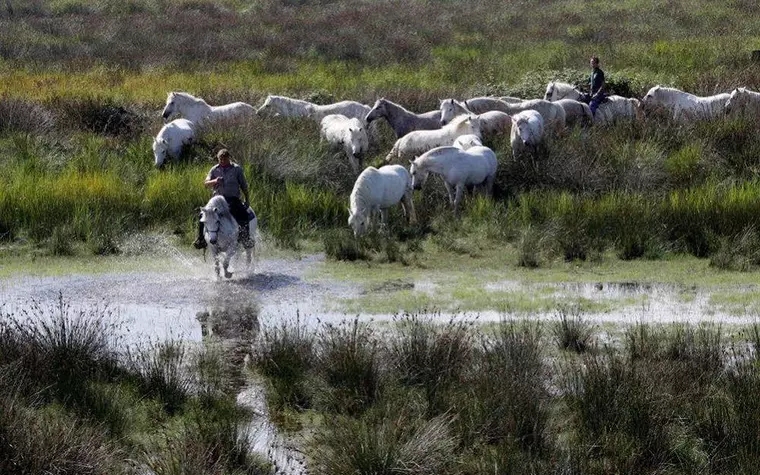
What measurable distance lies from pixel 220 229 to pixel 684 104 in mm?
13028

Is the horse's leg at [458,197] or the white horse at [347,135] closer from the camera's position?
the horse's leg at [458,197]

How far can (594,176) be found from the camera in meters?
21.1

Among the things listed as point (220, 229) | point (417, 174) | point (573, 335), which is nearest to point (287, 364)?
point (573, 335)

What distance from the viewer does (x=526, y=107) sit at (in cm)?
2448

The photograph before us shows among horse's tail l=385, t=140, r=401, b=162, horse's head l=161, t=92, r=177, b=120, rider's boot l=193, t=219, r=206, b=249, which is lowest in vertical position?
rider's boot l=193, t=219, r=206, b=249

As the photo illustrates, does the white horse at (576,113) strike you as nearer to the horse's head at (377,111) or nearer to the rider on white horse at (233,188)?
the horse's head at (377,111)

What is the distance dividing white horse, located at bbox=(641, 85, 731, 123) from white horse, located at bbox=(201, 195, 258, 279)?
11.9 meters

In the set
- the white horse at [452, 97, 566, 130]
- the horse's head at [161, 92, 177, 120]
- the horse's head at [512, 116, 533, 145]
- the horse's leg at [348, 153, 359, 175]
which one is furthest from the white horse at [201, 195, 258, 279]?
the horse's head at [161, 92, 177, 120]

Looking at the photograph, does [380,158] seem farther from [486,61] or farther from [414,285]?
[486,61]

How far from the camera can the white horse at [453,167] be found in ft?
64.7

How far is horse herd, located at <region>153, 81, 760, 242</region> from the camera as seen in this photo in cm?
1922

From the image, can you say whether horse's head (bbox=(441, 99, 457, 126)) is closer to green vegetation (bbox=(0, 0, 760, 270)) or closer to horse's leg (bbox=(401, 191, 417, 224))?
green vegetation (bbox=(0, 0, 760, 270))

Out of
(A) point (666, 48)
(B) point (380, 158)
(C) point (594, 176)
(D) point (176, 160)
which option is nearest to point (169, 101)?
(D) point (176, 160)

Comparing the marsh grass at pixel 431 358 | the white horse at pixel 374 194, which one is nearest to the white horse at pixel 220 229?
the white horse at pixel 374 194
